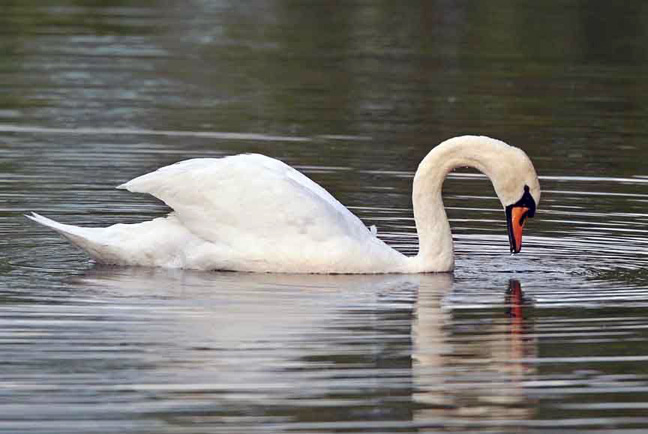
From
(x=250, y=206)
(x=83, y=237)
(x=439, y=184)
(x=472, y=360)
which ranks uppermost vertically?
(x=439, y=184)

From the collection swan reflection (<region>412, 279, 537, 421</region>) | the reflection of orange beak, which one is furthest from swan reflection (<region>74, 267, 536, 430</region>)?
the reflection of orange beak

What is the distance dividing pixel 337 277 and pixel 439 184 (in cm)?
111

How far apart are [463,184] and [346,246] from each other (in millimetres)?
4884

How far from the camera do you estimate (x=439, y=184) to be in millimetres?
13117

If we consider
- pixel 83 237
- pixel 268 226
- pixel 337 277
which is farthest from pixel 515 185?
pixel 83 237

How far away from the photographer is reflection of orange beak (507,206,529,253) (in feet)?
41.3

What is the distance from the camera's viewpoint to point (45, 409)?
8805 mm

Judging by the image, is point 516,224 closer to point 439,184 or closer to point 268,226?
point 439,184

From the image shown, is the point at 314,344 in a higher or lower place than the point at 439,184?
lower

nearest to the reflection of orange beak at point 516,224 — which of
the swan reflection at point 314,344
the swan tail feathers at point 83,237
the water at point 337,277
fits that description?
the water at point 337,277

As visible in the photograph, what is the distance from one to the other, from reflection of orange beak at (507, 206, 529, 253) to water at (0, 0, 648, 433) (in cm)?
25

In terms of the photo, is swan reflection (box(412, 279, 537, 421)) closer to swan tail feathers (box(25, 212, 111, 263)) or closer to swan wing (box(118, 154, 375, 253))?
swan wing (box(118, 154, 375, 253))

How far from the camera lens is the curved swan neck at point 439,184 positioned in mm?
12711

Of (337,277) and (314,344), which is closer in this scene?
(314,344)
